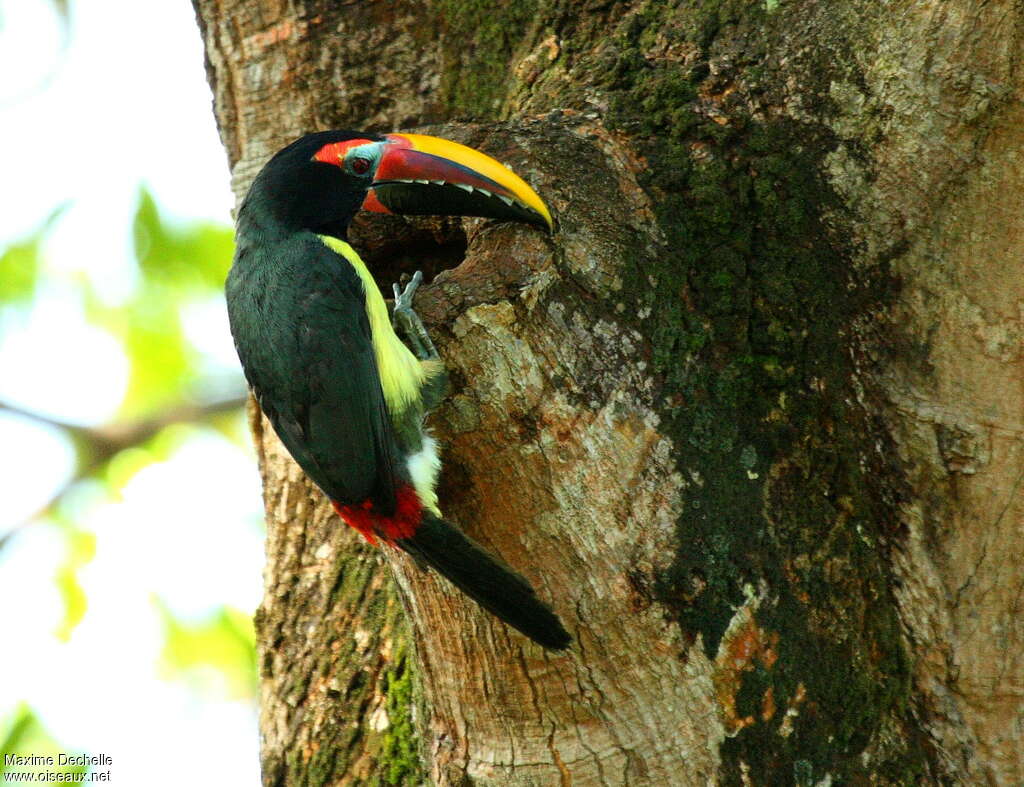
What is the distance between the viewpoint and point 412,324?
2.48 meters

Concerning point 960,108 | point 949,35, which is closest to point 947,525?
point 960,108

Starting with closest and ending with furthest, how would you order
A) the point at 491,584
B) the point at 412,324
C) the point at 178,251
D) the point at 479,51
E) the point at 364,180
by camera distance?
the point at 491,584 < the point at 412,324 < the point at 364,180 < the point at 479,51 < the point at 178,251

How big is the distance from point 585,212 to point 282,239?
3.23 feet

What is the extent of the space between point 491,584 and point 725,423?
68cm

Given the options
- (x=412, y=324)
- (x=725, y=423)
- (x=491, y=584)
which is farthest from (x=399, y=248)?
(x=491, y=584)

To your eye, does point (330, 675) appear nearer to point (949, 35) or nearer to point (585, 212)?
point (585, 212)

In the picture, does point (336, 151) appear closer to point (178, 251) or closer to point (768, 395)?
point (768, 395)

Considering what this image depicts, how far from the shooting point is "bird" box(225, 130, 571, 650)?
243 cm

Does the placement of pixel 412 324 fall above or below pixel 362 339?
below

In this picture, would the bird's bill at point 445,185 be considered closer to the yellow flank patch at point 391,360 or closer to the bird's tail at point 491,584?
the yellow flank patch at point 391,360

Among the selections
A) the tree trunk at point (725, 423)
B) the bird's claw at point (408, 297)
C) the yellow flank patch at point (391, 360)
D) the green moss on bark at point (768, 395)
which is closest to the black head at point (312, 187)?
the tree trunk at point (725, 423)

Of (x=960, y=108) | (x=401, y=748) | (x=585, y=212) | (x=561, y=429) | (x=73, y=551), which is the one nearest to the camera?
(x=561, y=429)

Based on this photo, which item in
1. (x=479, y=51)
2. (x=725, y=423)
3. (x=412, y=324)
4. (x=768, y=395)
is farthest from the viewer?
(x=479, y=51)

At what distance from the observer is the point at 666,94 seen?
113 inches
